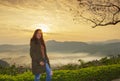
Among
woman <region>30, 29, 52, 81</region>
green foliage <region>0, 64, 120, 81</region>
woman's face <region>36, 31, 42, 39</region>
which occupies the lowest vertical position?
green foliage <region>0, 64, 120, 81</region>

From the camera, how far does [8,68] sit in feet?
91.1

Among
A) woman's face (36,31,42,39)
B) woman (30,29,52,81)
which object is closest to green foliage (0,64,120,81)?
woman (30,29,52,81)

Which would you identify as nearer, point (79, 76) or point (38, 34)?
point (38, 34)

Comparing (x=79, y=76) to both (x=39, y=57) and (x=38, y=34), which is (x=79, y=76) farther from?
(x=38, y=34)

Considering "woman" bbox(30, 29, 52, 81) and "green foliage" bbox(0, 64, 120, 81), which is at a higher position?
"woman" bbox(30, 29, 52, 81)

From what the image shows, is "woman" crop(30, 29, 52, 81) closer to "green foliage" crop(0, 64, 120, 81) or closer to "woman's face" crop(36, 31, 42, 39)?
"woman's face" crop(36, 31, 42, 39)

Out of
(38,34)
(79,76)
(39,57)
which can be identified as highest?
(38,34)

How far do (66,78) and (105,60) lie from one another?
860cm

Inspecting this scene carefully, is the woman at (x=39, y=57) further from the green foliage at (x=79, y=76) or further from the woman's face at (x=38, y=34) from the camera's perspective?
the green foliage at (x=79, y=76)

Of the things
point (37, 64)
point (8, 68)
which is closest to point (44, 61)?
point (37, 64)

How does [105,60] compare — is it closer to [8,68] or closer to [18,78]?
[8,68]

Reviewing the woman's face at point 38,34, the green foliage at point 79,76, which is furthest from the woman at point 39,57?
the green foliage at point 79,76

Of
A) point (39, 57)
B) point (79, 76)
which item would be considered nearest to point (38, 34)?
point (39, 57)

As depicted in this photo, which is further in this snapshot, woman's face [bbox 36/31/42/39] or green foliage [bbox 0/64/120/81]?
green foliage [bbox 0/64/120/81]
